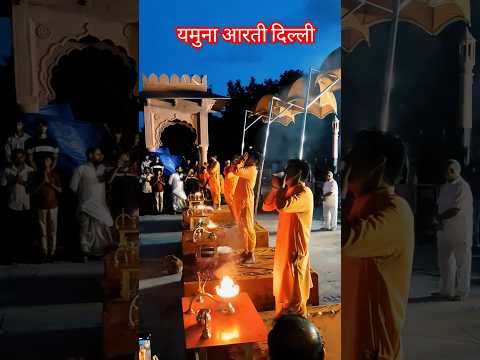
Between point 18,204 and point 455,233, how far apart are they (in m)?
2.54

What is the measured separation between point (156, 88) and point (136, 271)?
4.02ft

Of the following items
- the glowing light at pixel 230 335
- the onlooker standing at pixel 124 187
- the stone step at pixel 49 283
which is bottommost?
the glowing light at pixel 230 335

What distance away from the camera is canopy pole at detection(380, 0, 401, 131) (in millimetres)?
1722

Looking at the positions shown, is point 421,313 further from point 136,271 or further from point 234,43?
point 234,43

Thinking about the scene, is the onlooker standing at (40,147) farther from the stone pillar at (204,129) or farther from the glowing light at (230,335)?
the glowing light at (230,335)

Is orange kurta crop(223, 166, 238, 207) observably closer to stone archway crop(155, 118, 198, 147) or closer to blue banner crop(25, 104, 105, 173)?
stone archway crop(155, 118, 198, 147)

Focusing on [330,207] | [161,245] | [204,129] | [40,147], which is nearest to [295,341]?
[40,147]

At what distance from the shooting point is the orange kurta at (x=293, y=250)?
2.75 metres

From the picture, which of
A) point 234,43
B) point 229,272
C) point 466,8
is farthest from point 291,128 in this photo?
point 466,8

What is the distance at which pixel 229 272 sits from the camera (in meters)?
3.69

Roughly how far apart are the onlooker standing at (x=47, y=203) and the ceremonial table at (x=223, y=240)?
2.07 m

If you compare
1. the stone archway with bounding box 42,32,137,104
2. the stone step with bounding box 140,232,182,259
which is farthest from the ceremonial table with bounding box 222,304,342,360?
the stone step with bounding box 140,232,182,259

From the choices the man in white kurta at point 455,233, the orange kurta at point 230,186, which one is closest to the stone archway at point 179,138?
the man in white kurta at point 455,233

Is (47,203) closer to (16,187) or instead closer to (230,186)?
(16,187)
